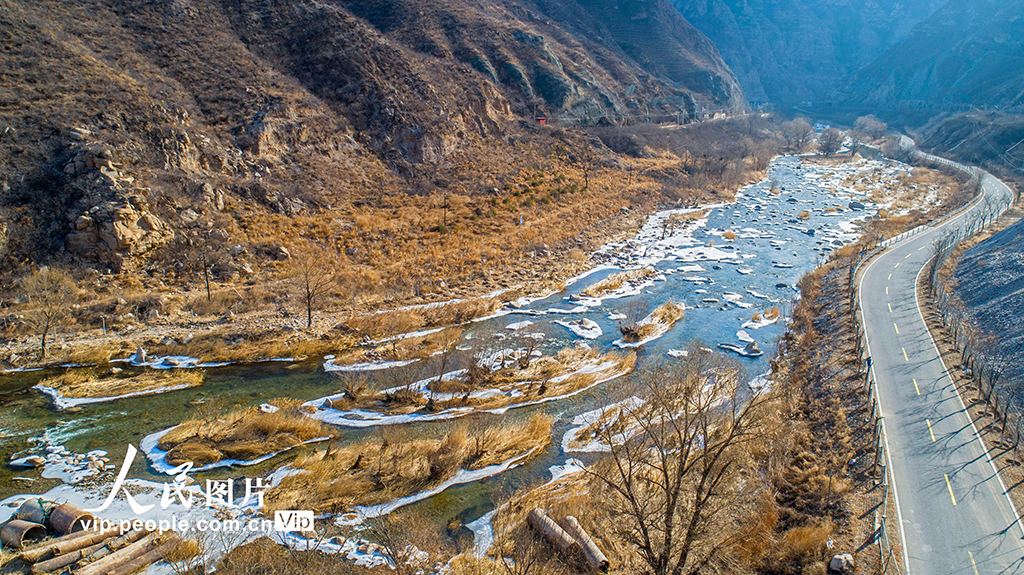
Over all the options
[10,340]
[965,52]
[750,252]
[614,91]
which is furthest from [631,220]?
[965,52]

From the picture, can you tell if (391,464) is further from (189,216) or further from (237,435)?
(189,216)

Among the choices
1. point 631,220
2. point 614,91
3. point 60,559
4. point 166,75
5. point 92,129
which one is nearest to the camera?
point 60,559

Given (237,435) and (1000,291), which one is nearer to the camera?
(237,435)

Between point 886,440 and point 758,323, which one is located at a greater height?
point 758,323

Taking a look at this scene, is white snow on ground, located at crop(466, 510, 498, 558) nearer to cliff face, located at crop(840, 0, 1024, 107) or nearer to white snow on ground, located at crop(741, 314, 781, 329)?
white snow on ground, located at crop(741, 314, 781, 329)

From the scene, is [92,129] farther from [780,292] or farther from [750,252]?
[750,252]

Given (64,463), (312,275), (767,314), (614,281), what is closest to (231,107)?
(312,275)

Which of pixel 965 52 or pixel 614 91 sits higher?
pixel 965 52

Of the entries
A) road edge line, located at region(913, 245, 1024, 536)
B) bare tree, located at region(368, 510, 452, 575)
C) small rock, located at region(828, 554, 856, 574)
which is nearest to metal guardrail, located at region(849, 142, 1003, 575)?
small rock, located at region(828, 554, 856, 574)
